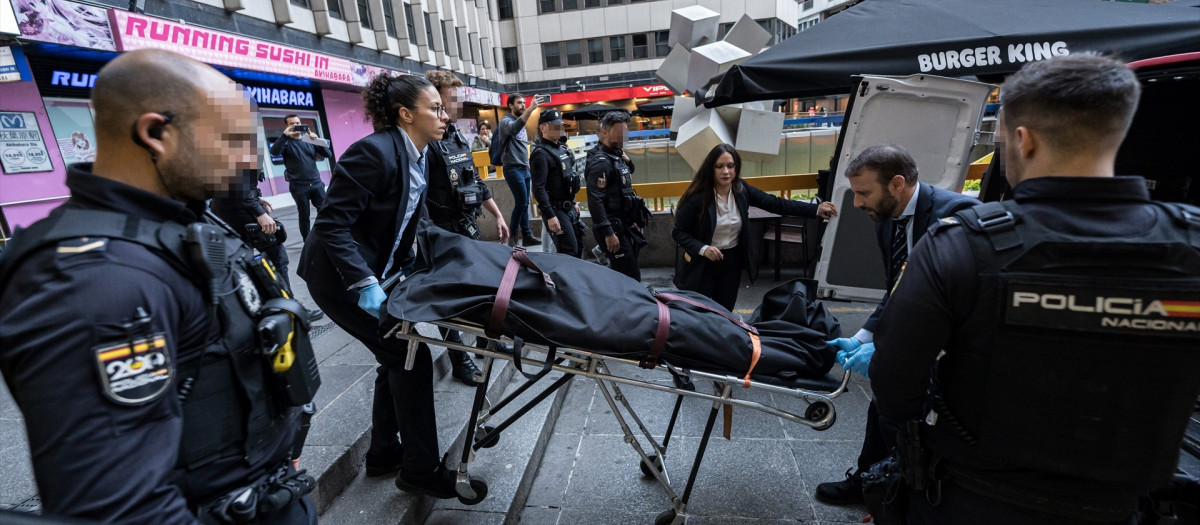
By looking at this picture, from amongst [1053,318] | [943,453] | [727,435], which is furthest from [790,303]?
[1053,318]

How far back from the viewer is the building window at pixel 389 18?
18.7m

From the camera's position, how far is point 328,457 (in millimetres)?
2449

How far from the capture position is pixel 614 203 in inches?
185

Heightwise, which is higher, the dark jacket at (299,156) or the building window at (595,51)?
the building window at (595,51)

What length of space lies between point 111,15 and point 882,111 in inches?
446

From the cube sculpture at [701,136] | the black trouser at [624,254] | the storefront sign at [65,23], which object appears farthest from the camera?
the storefront sign at [65,23]

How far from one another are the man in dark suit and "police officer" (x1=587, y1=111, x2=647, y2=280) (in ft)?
8.04

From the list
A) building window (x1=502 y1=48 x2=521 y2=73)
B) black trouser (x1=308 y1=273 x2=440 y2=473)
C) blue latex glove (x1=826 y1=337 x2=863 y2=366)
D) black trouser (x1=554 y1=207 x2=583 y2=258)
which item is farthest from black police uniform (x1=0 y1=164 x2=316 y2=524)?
building window (x1=502 y1=48 x2=521 y2=73)

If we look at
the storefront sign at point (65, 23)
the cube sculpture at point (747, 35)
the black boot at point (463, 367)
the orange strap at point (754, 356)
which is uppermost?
the storefront sign at point (65, 23)

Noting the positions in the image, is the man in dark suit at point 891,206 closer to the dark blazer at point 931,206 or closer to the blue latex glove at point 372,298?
the dark blazer at point 931,206

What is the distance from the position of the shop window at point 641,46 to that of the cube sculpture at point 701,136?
25439 mm

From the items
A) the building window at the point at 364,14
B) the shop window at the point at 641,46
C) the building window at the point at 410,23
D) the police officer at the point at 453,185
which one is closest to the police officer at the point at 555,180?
the police officer at the point at 453,185

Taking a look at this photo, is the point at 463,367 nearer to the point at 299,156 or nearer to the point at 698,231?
the point at 698,231

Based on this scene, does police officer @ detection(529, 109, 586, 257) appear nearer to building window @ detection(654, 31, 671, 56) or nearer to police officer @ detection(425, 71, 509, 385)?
police officer @ detection(425, 71, 509, 385)
